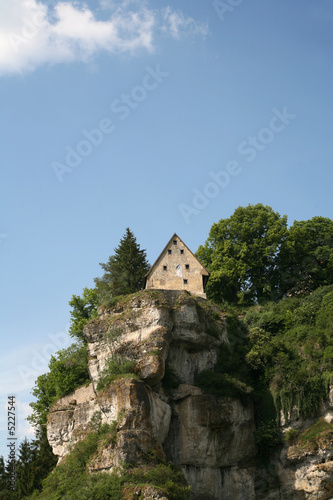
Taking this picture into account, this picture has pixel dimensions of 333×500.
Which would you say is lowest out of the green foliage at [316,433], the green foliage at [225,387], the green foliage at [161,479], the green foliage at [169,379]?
the green foliage at [161,479]

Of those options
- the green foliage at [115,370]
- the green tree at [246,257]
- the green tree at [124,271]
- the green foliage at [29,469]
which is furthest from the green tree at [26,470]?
the green tree at [246,257]

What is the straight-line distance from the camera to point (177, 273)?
4241 cm

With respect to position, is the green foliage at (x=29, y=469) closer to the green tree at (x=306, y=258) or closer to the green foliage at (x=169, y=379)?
the green foliage at (x=169, y=379)

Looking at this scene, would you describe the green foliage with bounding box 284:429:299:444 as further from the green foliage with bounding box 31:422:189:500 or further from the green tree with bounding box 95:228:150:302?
the green tree with bounding box 95:228:150:302

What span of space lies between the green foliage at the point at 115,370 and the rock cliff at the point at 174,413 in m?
0.09

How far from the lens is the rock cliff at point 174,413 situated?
30.0 m

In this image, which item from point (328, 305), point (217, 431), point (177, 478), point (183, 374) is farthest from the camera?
point (328, 305)

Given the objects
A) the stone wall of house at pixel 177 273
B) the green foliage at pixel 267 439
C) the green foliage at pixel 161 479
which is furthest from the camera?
the stone wall of house at pixel 177 273

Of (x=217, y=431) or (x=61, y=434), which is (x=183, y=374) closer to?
(x=217, y=431)

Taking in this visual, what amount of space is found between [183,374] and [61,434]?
847 cm

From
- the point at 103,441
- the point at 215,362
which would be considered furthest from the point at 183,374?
the point at 103,441

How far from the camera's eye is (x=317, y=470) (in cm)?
3089

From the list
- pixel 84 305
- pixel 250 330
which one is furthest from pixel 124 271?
pixel 250 330

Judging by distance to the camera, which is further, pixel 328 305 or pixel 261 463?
pixel 328 305
